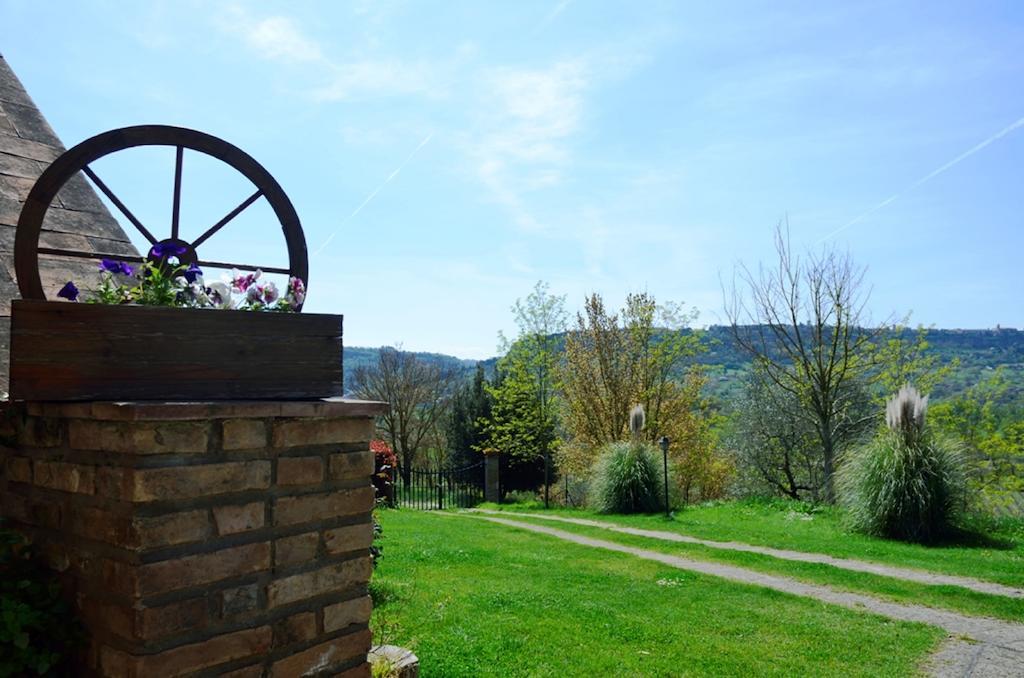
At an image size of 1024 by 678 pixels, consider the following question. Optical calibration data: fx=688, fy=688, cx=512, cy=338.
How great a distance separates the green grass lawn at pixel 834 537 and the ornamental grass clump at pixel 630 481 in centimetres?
44

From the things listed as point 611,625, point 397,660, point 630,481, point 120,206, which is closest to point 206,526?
point 120,206

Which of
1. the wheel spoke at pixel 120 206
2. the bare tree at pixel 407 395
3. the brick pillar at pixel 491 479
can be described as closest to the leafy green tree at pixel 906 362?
the brick pillar at pixel 491 479

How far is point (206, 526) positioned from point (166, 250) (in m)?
0.86

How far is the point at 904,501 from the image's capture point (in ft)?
29.6

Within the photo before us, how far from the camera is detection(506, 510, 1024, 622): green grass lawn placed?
5.71 metres

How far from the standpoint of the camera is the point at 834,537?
9344 millimetres

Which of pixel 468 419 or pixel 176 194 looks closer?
pixel 176 194

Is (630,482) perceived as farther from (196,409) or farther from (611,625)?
(196,409)

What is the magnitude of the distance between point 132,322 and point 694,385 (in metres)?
20.5

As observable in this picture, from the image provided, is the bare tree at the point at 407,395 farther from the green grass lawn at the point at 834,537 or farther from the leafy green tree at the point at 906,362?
the green grass lawn at the point at 834,537

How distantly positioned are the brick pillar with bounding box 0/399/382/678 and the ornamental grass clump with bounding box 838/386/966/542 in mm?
8941

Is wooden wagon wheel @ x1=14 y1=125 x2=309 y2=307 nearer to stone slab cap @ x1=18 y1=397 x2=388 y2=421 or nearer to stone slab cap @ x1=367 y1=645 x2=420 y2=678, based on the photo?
stone slab cap @ x1=18 y1=397 x2=388 y2=421

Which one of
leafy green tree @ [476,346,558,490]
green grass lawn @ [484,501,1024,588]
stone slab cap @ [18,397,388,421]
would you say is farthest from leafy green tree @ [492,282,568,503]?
stone slab cap @ [18,397,388,421]

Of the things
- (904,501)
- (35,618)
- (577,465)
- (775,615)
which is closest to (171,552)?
(35,618)
